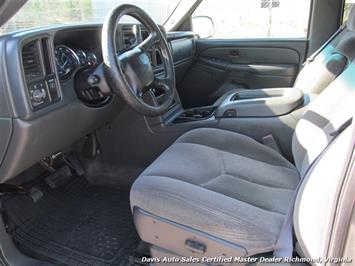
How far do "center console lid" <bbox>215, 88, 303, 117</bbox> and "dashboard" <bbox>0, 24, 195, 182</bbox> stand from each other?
1.75 ft

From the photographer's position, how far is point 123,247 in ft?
5.53

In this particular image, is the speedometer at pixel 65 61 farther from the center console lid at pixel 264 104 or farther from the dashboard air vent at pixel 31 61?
the center console lid at pixel 264 104

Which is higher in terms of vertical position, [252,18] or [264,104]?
[252,18]

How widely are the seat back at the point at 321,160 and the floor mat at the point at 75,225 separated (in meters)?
0.84

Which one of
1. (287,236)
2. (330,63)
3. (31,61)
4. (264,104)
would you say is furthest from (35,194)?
(330,63)

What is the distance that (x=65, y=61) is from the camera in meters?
1.53

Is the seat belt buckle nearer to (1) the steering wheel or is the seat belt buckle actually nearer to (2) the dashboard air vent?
(1) the steering wheel

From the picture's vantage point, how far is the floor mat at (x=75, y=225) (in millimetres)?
1642

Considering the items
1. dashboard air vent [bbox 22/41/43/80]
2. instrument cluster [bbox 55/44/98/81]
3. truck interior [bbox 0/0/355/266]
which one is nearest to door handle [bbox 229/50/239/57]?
truck interior [bbox 0/0/355/266]

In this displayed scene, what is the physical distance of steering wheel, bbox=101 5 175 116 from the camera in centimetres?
129

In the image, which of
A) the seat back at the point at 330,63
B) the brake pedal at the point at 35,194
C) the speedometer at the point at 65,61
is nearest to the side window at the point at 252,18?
the seat back at the point at 330,63

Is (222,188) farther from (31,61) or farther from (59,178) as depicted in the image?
(59,178)

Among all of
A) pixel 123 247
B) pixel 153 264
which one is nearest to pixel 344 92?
pixel 153 264

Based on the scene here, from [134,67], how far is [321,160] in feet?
2.34
